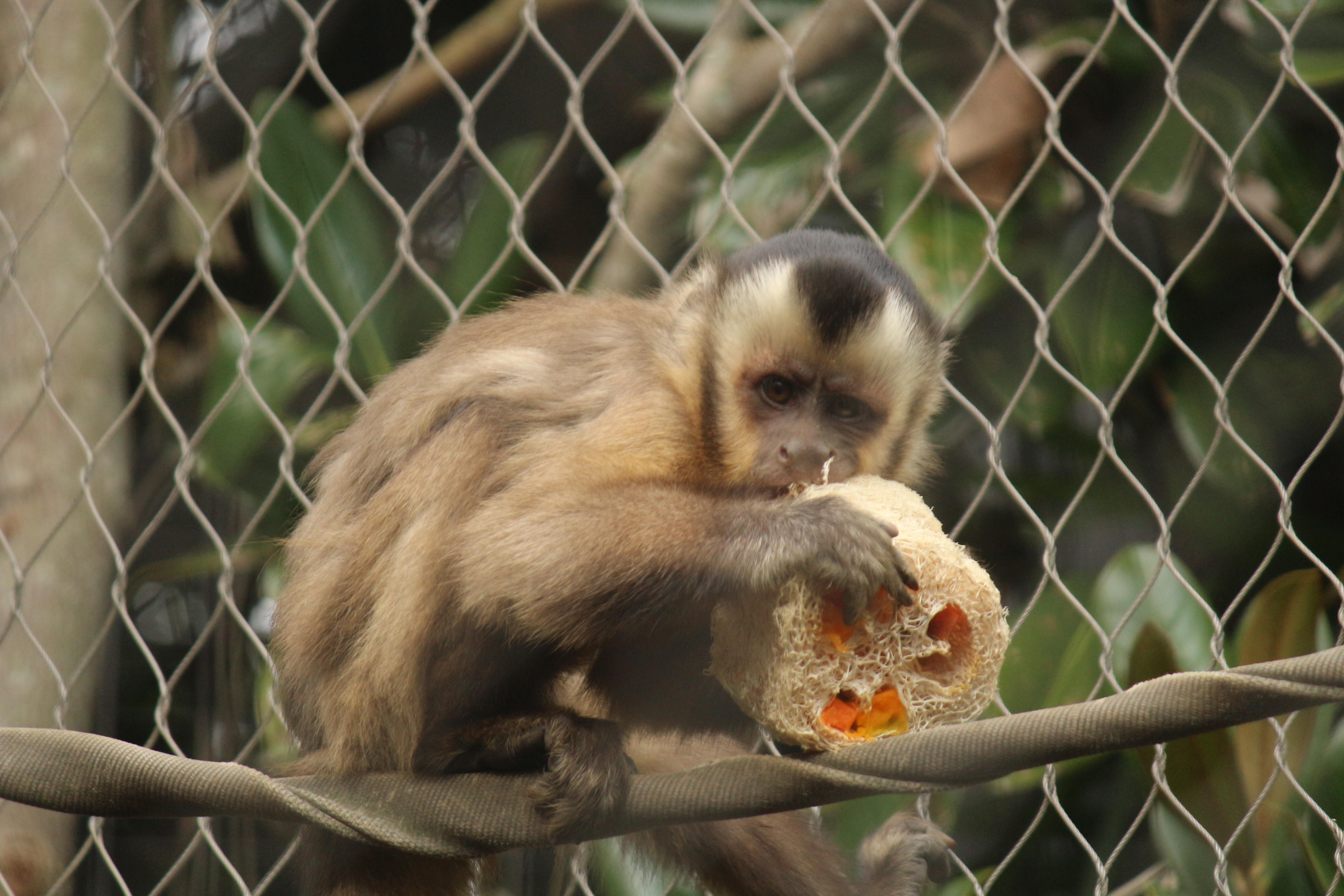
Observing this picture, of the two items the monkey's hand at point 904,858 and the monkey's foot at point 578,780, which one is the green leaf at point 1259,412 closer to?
the monkey's hand at point 904,858

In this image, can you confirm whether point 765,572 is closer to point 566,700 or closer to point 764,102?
point 566,700

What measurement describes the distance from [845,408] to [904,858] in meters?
0.82

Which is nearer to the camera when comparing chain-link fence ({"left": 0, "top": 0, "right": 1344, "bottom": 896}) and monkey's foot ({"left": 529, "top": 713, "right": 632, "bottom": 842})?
monkey's foot ({"left": 529, "top": 713, "right": 632, "bottom": 842})

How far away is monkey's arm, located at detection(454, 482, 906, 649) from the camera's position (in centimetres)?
165

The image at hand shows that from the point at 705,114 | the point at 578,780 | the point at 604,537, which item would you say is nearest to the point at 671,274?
the point at 705,114

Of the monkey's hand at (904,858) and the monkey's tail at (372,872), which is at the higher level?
the monkey's tail at (372,872)

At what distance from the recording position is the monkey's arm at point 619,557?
1.65m

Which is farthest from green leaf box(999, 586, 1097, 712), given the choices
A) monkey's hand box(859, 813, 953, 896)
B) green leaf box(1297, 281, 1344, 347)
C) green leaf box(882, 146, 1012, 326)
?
monkey's hand box(859, 813, 953, 896)

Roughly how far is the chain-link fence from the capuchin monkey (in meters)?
0.91

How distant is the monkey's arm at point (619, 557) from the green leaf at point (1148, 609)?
1.82 m

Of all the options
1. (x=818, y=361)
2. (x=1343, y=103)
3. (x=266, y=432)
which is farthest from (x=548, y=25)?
(x=818, y=361)

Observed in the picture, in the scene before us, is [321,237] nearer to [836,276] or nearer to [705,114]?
[705,114]

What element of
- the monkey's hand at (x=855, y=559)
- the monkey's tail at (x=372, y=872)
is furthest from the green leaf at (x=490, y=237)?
the monkey's hand at (x=855, y=559)

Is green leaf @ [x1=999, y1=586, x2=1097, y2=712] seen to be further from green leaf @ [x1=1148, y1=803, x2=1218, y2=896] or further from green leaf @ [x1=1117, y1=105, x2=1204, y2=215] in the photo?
green leaf @ [x1=1117, y1=105, x2=1204, y2=215]
